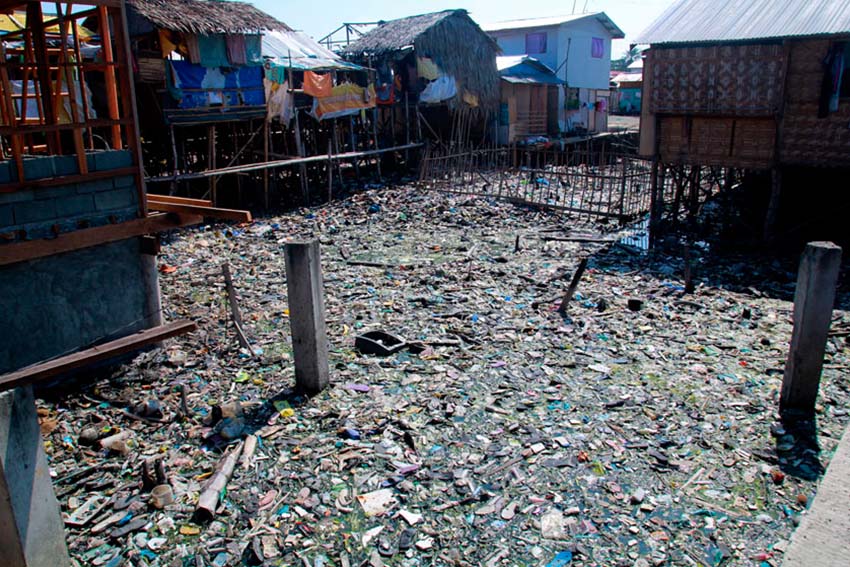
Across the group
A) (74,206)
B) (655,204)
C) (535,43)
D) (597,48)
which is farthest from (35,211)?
(597,48)

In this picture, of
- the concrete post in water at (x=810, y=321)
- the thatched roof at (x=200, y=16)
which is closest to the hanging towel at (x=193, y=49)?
the thatched roof at (x=200, y=16)

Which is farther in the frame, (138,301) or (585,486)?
(138,301)

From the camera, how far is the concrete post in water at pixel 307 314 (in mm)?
5832

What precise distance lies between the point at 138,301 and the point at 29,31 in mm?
3077

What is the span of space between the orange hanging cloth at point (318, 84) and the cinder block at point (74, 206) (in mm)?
11738

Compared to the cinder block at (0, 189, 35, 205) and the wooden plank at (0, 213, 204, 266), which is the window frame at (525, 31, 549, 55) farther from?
the cinder block at (0, 189, 35, 205)

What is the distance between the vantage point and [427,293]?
954cm

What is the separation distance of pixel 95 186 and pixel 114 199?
0.26m

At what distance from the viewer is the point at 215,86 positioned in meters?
15.0

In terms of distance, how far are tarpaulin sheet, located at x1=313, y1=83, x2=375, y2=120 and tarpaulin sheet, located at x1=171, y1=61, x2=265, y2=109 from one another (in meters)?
2.09

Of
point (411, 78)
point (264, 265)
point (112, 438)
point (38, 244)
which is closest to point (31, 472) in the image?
point (112, 438)

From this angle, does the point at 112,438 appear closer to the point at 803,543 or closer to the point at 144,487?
the point at 144,487

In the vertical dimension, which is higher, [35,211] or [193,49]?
[193,49]

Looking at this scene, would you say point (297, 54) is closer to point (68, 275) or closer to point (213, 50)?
point (213, 50)
